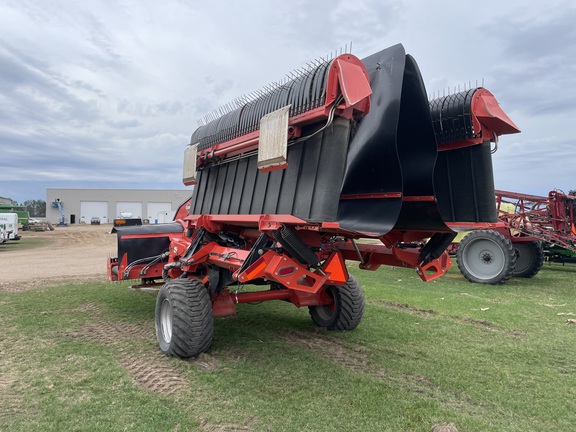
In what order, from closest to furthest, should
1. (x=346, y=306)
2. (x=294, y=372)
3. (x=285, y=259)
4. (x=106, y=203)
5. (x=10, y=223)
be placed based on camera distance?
1. (x=285, y=259)
2. (x=294, y=372)
3. (x=346, y=306)
4. (x=10, y=223)
5. (x=106, y=203)

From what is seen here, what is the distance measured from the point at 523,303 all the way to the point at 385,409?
5888mm

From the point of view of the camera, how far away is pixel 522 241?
A: 476 inches

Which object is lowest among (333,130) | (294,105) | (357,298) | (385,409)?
(385,409)

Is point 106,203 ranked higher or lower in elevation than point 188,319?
higher

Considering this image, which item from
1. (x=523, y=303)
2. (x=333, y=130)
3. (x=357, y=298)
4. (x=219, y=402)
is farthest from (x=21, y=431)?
(x=523, y=303)

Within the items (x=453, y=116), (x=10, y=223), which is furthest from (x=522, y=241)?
(x=10, y=223)

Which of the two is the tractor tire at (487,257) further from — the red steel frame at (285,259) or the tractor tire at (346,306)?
the red steel frame at (285,259)

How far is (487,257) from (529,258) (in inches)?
71.2

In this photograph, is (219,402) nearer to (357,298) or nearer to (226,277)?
(226,277)

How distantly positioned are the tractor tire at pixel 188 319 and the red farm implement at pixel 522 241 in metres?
8.29

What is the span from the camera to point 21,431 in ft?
11.0

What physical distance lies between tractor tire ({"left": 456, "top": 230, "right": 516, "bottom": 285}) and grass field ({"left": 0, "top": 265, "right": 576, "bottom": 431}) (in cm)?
302

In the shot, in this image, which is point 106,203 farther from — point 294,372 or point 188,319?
point 294,372

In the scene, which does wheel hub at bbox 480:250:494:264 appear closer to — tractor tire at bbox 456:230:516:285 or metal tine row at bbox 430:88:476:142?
tractor tire at bbox 456:230:516:285
